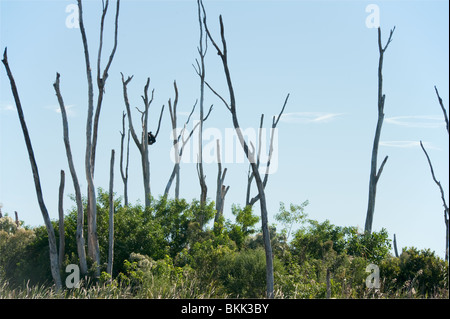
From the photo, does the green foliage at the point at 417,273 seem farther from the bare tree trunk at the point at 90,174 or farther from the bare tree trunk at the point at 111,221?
the bare tree trunk at the point at 90,174

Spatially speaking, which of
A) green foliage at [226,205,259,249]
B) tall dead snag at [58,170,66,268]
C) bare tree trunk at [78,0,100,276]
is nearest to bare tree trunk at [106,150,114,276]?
bare tree trunk at [78,0,100,276]

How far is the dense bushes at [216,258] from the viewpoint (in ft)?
45.9

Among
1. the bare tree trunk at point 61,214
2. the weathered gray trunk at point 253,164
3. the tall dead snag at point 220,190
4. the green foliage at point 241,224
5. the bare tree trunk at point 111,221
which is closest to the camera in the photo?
the weathered gray trunk at point 253,164

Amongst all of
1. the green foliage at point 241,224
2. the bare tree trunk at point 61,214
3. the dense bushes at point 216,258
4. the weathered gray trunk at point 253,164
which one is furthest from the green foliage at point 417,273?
the bare tree trunk at point 61,214

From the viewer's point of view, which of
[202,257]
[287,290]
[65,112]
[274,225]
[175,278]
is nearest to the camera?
[287,290]

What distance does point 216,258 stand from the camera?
1633 cm

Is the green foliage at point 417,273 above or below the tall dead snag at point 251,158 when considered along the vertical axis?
below

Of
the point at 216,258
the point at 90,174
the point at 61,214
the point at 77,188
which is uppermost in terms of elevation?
the point at 90,174

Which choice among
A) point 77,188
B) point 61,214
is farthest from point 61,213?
point 77,188

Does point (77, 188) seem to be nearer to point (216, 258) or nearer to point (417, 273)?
point (216, 258)
